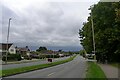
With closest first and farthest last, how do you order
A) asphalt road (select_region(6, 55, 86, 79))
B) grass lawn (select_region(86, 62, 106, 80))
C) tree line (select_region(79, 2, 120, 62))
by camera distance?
1. grass lawn (select_region(86, 62, 106, 80))
2. asphalt road (select_region(6, 55, 86, 79))
3. tree line (select_region(79, 2, 120, 62))

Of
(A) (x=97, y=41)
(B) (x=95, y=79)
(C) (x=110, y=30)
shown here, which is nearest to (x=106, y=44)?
(A) (x=97, y=41)

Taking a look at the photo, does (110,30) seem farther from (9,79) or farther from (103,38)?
(9,79)

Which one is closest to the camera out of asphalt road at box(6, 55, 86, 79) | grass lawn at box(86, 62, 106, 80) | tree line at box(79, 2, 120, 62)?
grass lawn at box(86, 62, 106, 80)

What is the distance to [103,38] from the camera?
4697cm

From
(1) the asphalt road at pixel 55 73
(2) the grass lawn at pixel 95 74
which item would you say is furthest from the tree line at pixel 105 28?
(2) the grass lawn at pixel 95 74

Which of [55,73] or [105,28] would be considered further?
[105,28]

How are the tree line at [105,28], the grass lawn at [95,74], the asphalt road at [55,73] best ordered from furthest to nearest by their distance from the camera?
the tree line at [105,28] < the asphalt road at [55,73] < the grass lawn at [95,74]

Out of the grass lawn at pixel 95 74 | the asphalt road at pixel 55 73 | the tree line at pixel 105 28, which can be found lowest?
the asphalt road at pixel 55 73

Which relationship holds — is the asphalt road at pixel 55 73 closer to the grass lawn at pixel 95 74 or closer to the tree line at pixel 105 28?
the grass lawn at pixel 95 74

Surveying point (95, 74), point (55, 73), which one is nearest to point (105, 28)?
point (55, 73)

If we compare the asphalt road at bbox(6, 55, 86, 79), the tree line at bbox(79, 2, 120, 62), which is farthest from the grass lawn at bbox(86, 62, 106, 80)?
the tree line at bbox(79, 2, 120, 62)

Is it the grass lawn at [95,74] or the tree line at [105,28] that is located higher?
the tree line at [105,28]

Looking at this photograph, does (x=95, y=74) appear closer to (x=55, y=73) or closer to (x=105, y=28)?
(x=55, y=73)

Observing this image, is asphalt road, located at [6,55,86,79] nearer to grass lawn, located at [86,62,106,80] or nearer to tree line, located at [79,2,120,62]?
grass lawn, located at [86,62,106,80]
